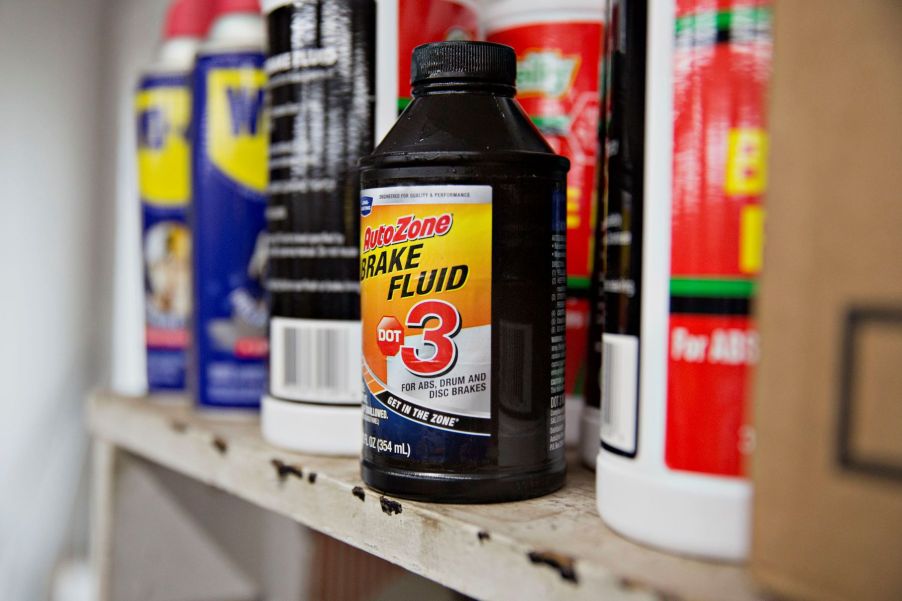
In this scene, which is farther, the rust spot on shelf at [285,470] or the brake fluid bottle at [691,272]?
the rust spot on shelf at [285,470]

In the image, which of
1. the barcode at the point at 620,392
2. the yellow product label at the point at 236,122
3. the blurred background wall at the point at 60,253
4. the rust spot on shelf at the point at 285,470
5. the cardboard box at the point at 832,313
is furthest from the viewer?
the blurred background wall at the point at 60,253

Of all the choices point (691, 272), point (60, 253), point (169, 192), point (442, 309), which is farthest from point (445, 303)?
point (60, 253)

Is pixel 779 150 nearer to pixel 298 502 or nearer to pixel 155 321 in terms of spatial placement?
pixel 298 502

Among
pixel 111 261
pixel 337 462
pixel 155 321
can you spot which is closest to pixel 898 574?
pixel 337 462

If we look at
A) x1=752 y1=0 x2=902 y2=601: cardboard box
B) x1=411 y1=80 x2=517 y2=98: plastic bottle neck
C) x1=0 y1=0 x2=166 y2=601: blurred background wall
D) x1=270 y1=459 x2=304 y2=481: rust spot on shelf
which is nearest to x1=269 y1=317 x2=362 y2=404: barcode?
x1=270 y1=459 x2=304 y2=481: rust spot on shelf

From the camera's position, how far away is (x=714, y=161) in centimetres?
31

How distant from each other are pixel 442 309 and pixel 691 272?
4.2 inches

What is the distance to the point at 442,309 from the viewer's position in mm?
367

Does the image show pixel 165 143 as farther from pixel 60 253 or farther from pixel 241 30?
pixel 60 253

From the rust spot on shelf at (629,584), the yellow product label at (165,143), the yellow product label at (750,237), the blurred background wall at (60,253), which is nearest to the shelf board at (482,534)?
the rust spot on shelf at (629,584)

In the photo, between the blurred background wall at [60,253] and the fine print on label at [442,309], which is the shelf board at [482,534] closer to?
the fine print on label at [442,309]

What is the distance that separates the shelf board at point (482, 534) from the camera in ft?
0.98

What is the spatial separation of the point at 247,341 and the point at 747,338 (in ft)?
1.26

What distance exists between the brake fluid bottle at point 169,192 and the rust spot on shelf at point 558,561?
44cm
